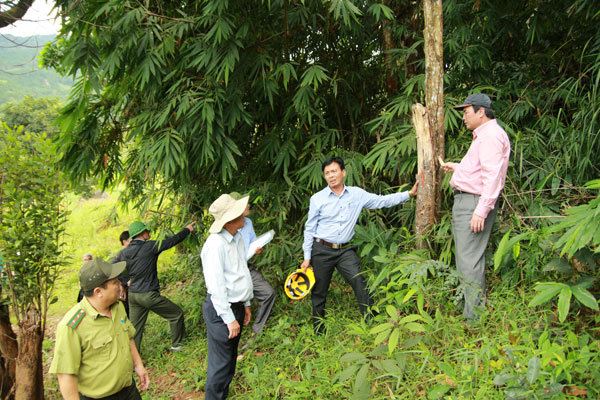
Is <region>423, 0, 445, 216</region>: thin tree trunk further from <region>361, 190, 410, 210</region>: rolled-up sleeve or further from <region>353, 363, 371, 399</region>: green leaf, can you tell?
<region>353, 363, 371, 399</region>: green leaf

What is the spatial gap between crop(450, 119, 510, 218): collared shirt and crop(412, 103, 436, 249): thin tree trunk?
344mm

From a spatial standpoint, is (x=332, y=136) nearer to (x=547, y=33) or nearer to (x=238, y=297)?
(x=238, y=297)

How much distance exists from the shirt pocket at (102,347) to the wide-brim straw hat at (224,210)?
0.78 metres

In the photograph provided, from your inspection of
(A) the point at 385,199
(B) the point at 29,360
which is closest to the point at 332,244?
(A) the point at 385,199

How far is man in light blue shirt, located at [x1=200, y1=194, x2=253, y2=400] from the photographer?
2400 millimetres

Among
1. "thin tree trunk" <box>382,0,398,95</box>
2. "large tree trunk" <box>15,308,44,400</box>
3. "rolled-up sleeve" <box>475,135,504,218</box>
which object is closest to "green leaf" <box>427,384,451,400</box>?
"rolled-up sleeve" <box>475,135,504,218</box>

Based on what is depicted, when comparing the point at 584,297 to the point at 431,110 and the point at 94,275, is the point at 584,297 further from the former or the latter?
the point at 94,275

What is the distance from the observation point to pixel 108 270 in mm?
2062

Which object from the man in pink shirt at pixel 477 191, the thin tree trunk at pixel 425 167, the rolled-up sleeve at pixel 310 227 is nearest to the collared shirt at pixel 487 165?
the man in pink shirt at pixel 477 191

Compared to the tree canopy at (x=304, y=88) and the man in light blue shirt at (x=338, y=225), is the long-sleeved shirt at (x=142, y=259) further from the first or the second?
the man in light blue shirt at (x=338, y=225)

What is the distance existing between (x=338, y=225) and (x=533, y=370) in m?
1.68

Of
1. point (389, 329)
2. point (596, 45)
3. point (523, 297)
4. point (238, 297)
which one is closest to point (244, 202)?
point (238, 297)

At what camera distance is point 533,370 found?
5.56 feet

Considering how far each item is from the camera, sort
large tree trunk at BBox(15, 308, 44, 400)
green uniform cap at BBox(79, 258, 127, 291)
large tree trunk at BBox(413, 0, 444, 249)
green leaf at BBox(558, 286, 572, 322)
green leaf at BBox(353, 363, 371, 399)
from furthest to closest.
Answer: large tree trunk at BBox(15, 308, 44, 400), large tree trunk at BBox(413, 0, 444, 249), green leaf at BBox(353, 363, 371, 399), green uniform cap at BBox(79, 258, 127, 291), green leaf at BBox(558, 286, 572, 322)
